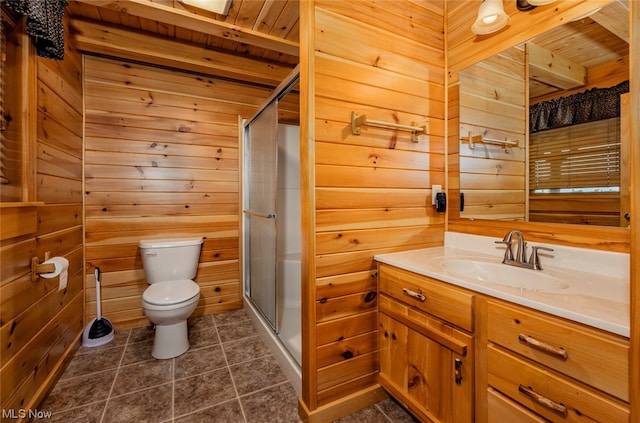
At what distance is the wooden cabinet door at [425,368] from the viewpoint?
1107 millimetres

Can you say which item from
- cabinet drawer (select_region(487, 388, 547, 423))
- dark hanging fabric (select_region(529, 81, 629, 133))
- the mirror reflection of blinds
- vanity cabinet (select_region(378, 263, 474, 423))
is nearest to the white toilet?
vanity cabinet (select_region(378, 263, 474, 423))

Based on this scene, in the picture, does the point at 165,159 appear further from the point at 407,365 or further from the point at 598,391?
the point at 598,391

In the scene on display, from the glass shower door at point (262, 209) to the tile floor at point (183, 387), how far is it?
39 cm

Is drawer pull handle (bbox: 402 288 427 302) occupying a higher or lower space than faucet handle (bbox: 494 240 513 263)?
lower

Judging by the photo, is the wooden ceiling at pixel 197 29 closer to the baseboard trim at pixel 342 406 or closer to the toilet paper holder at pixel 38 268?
the toilet paper holder at pixel 38 268

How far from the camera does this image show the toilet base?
1982mm

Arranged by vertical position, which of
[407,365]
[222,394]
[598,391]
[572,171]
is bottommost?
[222,394]

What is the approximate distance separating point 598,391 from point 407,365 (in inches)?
28.5

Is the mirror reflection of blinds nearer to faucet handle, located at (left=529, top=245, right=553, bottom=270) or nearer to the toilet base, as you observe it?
faucet handle, located at (left=529, top=245, right=553, bottom=270)

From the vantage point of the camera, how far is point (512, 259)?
1351 millimetres

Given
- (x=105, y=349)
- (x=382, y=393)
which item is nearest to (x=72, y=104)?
(x=105, y=349)

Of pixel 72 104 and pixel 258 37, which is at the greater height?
pixel 258 37

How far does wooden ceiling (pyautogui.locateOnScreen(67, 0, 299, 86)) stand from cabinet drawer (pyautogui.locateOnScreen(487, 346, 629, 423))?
7.59 ft

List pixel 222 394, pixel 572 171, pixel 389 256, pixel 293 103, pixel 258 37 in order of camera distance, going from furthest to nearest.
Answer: pixel 293 103, pixel 258 37, pixel 222 394, pixel 389 256, pixel 572 171
